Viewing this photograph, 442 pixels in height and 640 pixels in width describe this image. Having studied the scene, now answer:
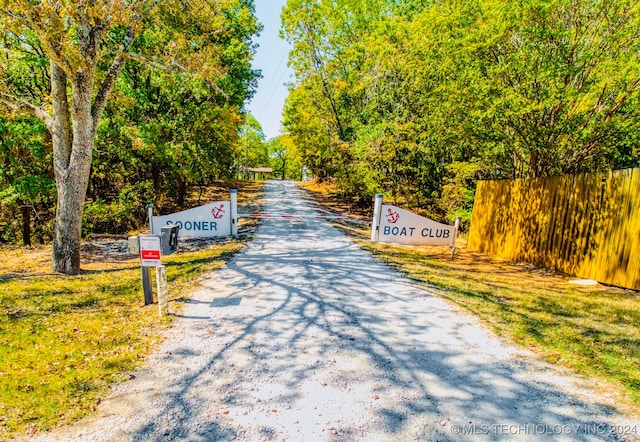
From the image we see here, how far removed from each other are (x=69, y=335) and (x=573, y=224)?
9.03 metres

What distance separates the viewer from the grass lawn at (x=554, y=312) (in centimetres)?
372

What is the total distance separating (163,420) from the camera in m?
2.85

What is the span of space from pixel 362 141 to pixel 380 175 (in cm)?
165

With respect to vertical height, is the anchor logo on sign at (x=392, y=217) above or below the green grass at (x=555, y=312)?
above

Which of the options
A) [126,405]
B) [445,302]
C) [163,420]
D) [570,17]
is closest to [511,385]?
[445,302]

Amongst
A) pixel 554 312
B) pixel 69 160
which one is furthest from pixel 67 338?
pixel 554 312

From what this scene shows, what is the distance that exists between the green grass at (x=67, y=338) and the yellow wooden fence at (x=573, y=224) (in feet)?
24.9

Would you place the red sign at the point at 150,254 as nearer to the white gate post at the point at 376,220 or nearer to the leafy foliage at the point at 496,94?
the white gate post at the point at 376,220

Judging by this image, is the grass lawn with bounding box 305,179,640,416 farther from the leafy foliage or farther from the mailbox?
the mailbox

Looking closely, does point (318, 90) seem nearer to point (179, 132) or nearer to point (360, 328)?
point (179, 132)

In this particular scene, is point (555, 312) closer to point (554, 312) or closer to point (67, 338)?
point (554, 312)

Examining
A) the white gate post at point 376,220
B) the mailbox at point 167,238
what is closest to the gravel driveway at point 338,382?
the mailbox at point 167,238

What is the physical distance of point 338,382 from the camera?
3.39 meters

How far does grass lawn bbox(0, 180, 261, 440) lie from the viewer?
117 inches
